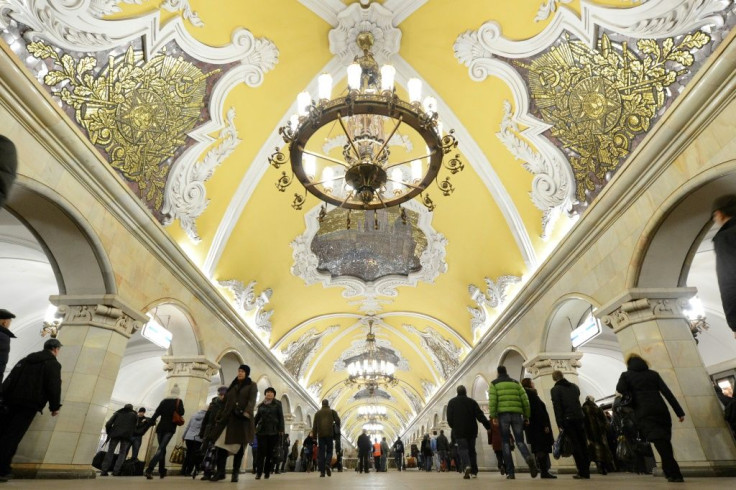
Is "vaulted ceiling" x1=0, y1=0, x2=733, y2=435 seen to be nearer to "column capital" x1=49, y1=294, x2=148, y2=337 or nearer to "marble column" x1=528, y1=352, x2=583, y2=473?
"column capital" x1=49, y1=294, x2=148, y2=337

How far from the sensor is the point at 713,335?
11180 mm

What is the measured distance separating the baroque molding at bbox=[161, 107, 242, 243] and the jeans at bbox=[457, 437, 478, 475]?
5.87 m

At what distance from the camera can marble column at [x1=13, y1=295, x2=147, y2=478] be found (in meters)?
4.77

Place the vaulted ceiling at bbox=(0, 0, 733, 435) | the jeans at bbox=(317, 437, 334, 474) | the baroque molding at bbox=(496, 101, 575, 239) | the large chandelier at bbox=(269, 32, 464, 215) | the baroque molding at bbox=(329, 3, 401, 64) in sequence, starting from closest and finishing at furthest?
the large chandelier at bbox=(269, 32, 464, 215) → the vaulted ceiling at bbox=(0, 0, 733, 435) → the baroque molding at bbox=(329, 3, 401, 64) → the baroque molding at bbox=(496, 101, 575, 239) → the jeans at bbox=(317, 437, 334, 474)

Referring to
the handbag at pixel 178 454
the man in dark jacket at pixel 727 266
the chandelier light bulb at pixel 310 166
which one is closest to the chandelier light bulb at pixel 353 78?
the chandelier light bulb at pixel 310 166

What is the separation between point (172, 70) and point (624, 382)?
6.86m

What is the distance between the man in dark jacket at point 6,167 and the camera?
1.99 m

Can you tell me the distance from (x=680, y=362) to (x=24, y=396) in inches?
273

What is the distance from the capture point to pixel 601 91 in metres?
5.57

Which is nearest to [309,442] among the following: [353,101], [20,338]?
[20,338]

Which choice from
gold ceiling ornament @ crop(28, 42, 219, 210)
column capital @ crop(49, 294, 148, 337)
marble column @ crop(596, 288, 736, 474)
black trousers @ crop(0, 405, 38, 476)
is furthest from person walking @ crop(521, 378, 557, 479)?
gold ceiling ornament @ crop(28, 42, 219, 210)

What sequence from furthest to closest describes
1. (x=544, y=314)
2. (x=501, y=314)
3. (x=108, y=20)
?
1. (x=501, y=314)
2. (x=544, y=314)
3. (x=108, y=20)

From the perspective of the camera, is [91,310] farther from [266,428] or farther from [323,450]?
[323,450]

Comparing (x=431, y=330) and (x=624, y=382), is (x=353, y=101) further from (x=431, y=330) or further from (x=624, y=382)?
(x=431, y=330)
